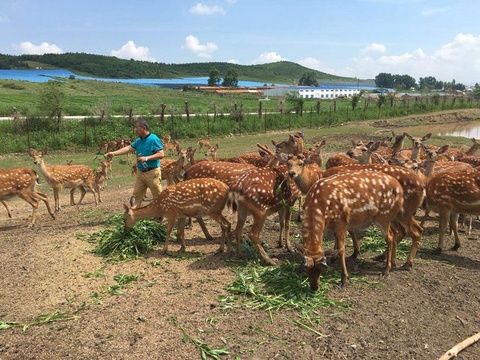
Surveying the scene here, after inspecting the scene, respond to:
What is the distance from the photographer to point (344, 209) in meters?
6.58

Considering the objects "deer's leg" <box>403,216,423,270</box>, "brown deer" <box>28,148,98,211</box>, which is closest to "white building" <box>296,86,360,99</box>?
"brown deer" <box>28,148,98,211</box>

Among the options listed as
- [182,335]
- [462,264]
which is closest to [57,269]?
[182,335]

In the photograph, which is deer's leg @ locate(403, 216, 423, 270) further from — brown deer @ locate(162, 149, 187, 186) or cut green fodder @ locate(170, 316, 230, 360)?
brown deer @ locate(162, 149, 187, 186)

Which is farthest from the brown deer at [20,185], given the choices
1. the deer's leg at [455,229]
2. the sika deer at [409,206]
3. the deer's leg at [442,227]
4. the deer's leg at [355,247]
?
the deer's leg at [455,229]

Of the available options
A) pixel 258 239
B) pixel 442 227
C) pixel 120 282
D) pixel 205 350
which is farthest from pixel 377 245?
pixel 120 282

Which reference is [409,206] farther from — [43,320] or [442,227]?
[43,320]

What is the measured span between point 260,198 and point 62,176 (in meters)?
8.00

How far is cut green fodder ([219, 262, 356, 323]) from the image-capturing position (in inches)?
233

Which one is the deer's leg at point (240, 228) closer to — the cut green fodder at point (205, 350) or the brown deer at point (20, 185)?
the cut green fodder at point (205, 350)

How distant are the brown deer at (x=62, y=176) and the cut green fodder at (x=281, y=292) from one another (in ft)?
26.2

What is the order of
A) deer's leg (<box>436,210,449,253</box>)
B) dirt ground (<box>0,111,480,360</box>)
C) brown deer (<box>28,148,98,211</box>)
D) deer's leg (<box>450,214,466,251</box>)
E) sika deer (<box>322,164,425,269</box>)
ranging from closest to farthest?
1. dirt ground (<box>0,111,480,360</box>)
2. sika deer (<box>322,164,425,269</box>)
3. deer's leg (<box>436,210,449,253</box>)
4. deer's leg (<box>450,214,466,251</box>)
5. brown deer (<box>28,148,98,211</box>)

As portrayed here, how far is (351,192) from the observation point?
22.0 feet

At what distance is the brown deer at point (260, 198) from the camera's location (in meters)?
7.50

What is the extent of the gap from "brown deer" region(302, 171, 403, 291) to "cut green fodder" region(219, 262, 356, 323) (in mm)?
216
